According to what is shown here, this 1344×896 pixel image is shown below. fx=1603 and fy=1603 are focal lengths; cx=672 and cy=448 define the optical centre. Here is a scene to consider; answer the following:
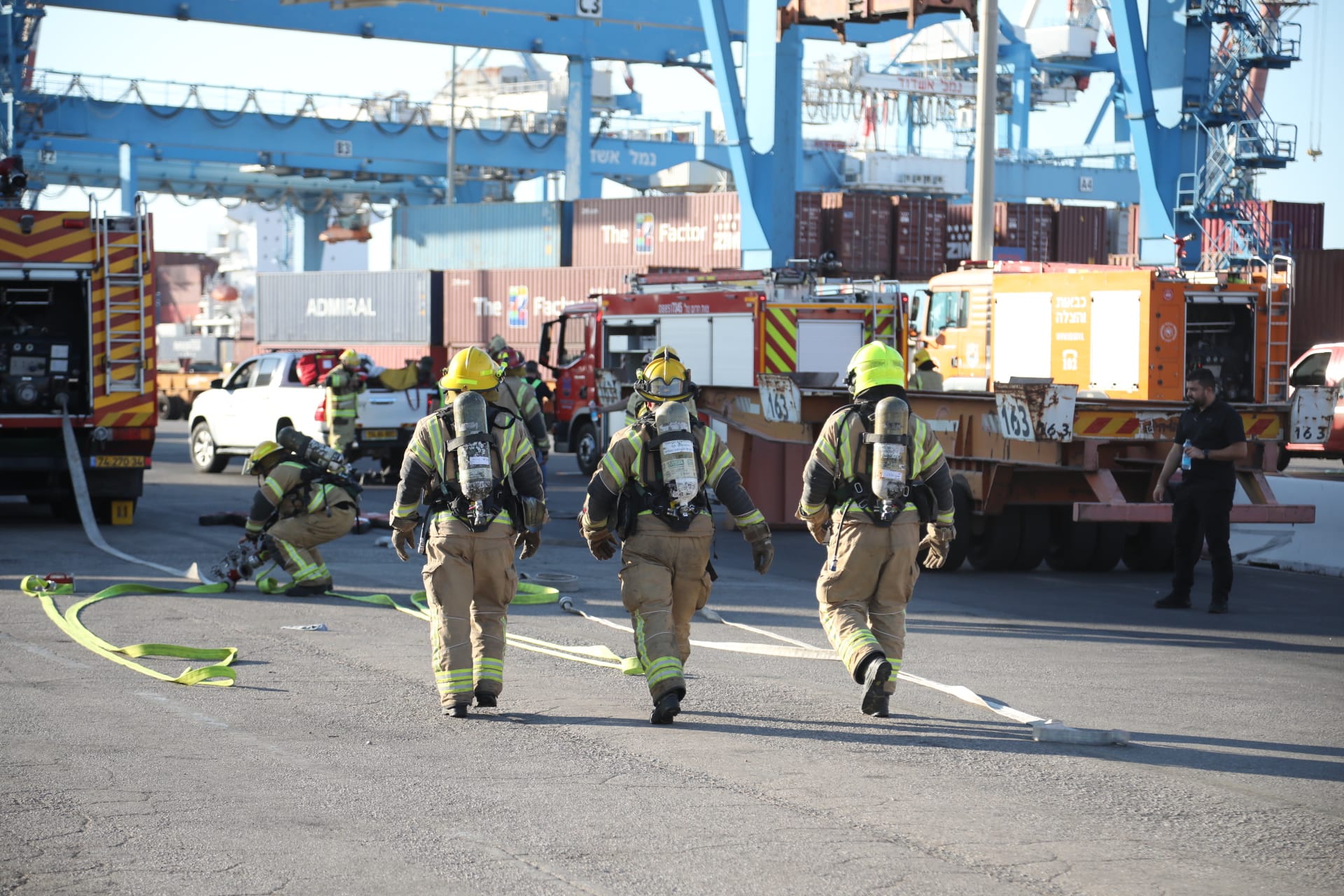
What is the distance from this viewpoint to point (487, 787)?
6.27 meters

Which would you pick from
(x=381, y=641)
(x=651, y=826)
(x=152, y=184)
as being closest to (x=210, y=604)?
(x=381, y=641)

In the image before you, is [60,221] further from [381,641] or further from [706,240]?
[706,240]

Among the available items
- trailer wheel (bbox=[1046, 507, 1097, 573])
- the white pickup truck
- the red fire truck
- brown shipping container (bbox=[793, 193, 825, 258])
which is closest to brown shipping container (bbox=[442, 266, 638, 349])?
brown shipping container (bbox=[793, 193, 825, 258])

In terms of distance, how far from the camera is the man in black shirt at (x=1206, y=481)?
11.7 meters

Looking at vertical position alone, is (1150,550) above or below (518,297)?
below

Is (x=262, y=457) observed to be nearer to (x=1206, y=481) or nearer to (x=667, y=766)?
(x=667, y=766)

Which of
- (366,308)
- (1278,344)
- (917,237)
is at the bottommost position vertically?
(1278,344)

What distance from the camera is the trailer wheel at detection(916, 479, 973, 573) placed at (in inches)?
542

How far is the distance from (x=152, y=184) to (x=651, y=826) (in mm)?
58052

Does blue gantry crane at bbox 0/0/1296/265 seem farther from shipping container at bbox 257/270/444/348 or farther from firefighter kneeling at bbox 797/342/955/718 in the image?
firefighter kneeling at bbox 797/342/955/718

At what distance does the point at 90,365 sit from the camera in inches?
631

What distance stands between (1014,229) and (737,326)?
2424 cm

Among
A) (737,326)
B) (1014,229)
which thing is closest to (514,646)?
(737,326)

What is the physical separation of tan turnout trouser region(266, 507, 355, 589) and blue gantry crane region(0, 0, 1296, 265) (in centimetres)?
1469
